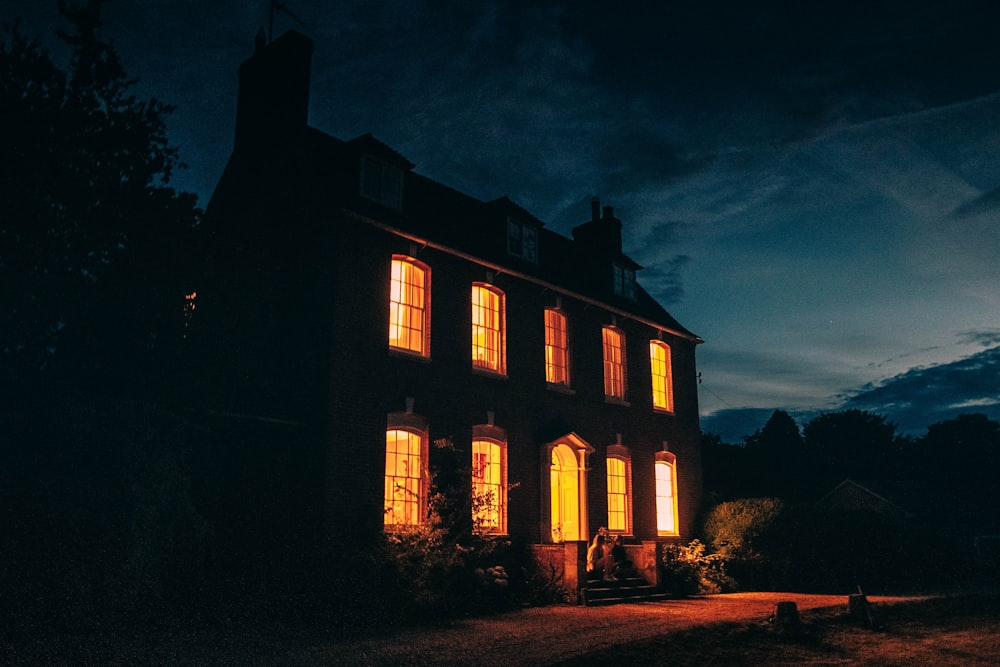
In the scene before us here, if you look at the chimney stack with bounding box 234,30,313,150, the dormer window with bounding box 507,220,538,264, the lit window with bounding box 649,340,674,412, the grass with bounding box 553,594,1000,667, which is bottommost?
the grass with bounding box 553,594,1000,667

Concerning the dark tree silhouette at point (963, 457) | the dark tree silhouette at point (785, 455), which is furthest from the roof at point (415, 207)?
the dark tree silhouette at point (963, 457)

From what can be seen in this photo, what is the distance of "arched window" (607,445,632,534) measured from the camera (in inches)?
847

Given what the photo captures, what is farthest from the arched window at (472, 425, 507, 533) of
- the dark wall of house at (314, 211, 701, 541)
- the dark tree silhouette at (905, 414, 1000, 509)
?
the dark tree silhouette at (905, 414, 1000, 509)

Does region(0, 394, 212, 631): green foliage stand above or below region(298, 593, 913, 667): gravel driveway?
above

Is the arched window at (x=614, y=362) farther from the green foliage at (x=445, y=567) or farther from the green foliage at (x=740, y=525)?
the green foliage at (x=445, y=567)

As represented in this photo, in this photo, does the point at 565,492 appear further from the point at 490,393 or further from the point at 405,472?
the point at 405,472

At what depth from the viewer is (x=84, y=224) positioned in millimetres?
12820

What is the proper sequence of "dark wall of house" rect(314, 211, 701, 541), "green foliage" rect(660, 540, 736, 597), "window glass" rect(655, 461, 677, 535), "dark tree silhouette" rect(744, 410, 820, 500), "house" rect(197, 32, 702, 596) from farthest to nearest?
1. "dark tree silhouette" rect(744, 410, 820, 500)
2. "window glass" rect(655, 461, 677, 535)
3. "green foliage" rect(660, 540, 736, 597)
4. "dark wall of house" rect(314, 211, 701, 541)
5. "house" rect(197, 32, 702, 596)

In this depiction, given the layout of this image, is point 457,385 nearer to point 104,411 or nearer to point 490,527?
point 490,527

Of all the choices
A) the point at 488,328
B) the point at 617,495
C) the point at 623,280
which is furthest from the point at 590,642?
the point at 623,280

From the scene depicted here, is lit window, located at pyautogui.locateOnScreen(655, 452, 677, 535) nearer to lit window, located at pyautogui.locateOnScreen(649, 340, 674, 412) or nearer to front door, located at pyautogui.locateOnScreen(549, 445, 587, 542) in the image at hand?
lit window, located at pyautogui.locateOnScreen(649, 340, 674, 412)

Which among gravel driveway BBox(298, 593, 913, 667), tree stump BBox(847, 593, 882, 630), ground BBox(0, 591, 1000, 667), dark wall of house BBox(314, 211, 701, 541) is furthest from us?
dark wall of house BBox(314, 211, 701, 541)

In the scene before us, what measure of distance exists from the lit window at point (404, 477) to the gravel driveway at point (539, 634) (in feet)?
9.89

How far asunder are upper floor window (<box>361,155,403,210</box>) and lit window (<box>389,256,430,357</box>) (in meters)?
1.48
